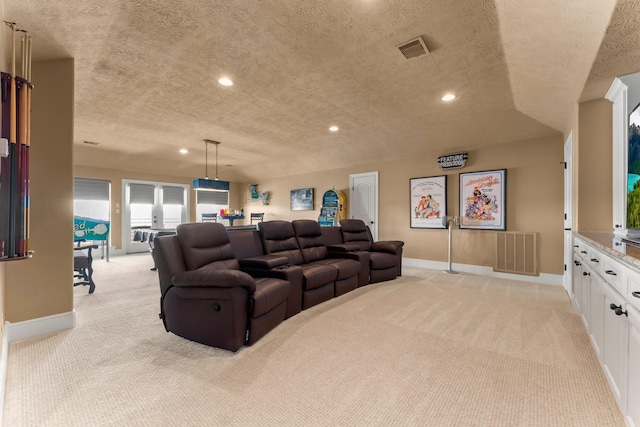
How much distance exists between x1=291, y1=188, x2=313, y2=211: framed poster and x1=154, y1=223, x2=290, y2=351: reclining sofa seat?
5260 millimetres

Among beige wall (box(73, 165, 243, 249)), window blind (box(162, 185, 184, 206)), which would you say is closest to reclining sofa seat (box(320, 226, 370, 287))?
window blind (box(162, 185, 184, 206))

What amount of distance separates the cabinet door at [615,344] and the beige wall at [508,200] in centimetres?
339

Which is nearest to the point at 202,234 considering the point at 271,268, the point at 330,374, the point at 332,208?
the point at 271,268

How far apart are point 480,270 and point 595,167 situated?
9.19ft

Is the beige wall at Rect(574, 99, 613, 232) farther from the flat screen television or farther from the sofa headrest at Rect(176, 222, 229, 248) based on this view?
the sofa headrest at Rect(176, 222, 229, 248)

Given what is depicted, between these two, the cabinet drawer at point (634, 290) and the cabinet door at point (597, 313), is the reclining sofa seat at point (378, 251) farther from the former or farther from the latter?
the cabinet drawer at point (634, 290)

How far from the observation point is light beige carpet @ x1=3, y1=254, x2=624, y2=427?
5.07 ft

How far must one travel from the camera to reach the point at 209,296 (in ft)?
7.50

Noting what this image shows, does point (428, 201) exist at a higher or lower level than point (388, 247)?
higher

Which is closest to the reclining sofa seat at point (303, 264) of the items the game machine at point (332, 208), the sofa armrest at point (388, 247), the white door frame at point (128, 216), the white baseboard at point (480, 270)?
the sofa armrest at point (388, 247)

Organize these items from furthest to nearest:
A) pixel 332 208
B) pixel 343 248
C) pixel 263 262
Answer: pixel 332 208 → pixel 343 248 → pixel 263 262

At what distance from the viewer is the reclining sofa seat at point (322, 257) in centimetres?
381

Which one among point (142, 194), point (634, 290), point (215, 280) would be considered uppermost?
point (142, 194)

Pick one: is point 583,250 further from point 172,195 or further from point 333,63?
point 172,195
